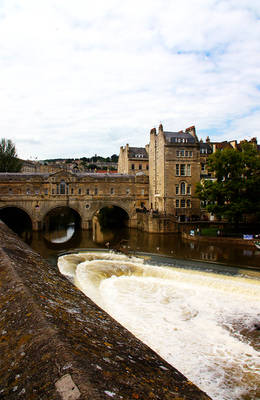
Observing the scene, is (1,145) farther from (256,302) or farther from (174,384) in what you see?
(174,384)

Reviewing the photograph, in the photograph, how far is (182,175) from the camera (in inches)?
1820

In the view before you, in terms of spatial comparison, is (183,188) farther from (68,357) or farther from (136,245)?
(68,357)

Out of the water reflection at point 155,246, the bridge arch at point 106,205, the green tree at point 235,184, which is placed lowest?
the water reflection at point 155,246

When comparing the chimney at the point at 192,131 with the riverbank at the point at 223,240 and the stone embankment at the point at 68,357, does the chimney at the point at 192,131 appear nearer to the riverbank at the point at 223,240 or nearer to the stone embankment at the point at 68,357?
the riverbank at the point at 223,240

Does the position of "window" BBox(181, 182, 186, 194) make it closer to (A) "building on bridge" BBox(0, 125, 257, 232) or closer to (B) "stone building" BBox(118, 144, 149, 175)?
(A) "building on bridge" BBox(0, 125, 257, 232)

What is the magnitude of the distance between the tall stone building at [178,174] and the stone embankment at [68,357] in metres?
41.7

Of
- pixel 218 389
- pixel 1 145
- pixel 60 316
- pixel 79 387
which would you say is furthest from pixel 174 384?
pixel 1 145

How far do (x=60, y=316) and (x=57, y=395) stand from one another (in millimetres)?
1575

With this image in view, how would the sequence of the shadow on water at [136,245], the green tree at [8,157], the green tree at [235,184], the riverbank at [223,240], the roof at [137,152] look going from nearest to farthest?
the shadow on water at [136,245] < the riverbank at [223,240] < the green tree at [235,184] < the green tree at [8,157] < the roof at [137,152]

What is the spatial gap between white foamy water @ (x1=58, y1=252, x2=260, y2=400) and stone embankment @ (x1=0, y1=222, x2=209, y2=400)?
730 centimetres

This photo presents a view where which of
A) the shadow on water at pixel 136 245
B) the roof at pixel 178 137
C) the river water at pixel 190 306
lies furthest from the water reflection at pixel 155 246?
the roof at pixel 178 137

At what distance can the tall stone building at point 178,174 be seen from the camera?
45562 millimetres

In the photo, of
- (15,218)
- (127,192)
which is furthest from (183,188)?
(15,218)

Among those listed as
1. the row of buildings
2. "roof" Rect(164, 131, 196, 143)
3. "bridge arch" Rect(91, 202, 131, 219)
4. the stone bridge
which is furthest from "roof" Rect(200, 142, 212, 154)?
"bridge arch" Rect(91, 202, 131, 219)
